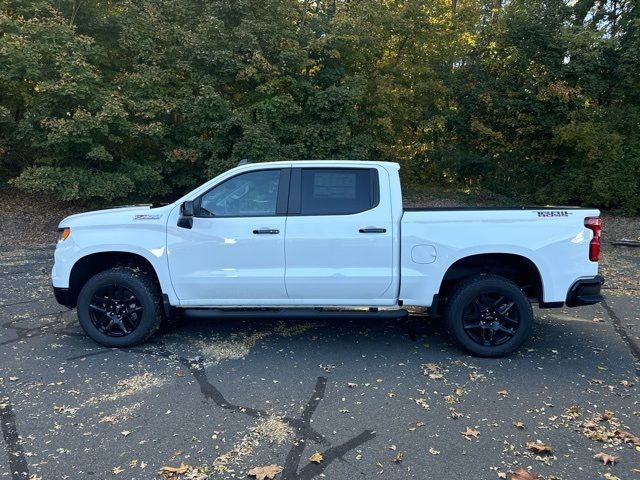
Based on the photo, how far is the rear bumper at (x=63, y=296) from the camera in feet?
17.0

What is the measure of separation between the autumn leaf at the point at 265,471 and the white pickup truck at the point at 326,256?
1.93 m

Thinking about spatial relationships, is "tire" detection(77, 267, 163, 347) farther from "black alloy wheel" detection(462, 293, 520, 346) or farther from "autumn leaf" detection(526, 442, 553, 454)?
"autumn leaf" detection(526, 442, 553, 454)

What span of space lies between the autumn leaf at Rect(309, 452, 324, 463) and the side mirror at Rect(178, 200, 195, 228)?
8.29 ft

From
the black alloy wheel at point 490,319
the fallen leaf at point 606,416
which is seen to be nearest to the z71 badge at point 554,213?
the black alloy wheel at point 490,319

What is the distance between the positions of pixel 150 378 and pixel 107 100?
8784 millimetres

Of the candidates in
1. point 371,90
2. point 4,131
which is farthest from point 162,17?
point 371,90

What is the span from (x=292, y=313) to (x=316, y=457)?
183 centimetres

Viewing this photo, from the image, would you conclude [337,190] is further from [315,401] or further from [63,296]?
[63,296]

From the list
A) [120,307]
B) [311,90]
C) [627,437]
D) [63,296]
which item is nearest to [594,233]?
[627,437]

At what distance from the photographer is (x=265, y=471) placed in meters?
3.18

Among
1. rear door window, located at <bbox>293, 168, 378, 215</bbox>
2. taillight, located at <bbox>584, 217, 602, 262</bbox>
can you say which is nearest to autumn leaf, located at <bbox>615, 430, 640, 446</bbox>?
taillight, located at <bbox>584, 217, 602, 262</bbox>

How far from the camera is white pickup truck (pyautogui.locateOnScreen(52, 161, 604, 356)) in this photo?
482 cm

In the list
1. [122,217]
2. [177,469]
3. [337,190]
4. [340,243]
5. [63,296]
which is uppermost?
[337,190]

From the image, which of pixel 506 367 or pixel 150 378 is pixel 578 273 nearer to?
pixel 506 367
